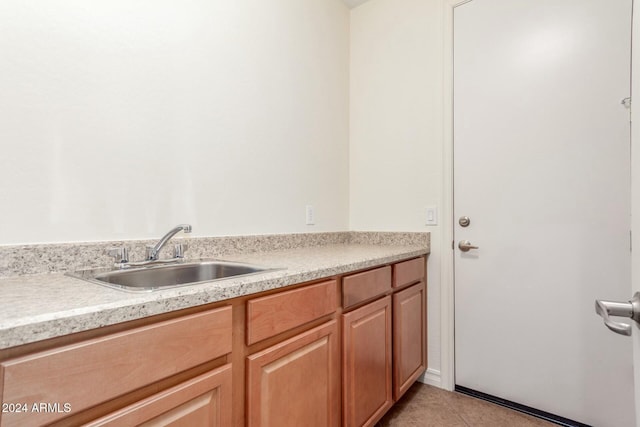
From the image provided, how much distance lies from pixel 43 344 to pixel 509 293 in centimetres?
201

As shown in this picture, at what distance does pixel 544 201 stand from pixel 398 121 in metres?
1.01

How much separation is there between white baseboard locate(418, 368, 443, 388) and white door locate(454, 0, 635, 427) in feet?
0.38

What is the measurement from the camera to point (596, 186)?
5.21 ft

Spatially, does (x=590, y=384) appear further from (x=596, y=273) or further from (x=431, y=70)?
(x=431, y=70)

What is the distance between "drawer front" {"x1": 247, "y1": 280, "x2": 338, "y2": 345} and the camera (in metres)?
0.91

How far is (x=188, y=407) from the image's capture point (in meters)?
0.75

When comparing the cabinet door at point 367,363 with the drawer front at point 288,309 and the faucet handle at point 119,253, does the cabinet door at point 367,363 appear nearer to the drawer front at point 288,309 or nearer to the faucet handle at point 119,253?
the drawer front at point 288,309

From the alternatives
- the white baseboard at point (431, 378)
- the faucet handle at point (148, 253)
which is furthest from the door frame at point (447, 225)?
the faucet handle at point (148, 253)

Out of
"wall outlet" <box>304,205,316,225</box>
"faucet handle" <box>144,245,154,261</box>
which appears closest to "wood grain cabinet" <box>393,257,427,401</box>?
"wall outlet" <box>304,205,316,225</box>

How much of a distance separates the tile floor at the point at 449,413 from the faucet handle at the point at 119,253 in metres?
1.45

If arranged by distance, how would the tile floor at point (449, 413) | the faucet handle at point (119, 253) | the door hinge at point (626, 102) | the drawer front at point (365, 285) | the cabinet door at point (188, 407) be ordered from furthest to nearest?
the tile floor at point (449, 413) < the door hinge at point (626, 102) < the drawer front at point (365, 285) < the faucet handle at point (119, 253) < the cabinet door at point (188, 407)

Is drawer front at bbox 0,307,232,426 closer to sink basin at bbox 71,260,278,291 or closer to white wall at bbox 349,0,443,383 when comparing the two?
sink basin at bbox 71,260,278,291

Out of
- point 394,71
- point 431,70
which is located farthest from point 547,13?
point 394,71

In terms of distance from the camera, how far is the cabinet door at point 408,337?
1.68 meters
